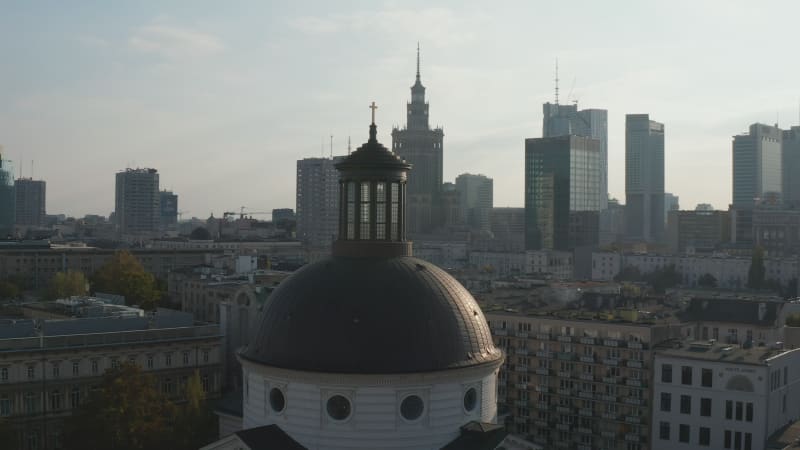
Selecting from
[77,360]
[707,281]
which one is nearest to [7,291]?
[77,360]

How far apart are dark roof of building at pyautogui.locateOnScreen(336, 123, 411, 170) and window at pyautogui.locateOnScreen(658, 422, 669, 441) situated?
32136mm

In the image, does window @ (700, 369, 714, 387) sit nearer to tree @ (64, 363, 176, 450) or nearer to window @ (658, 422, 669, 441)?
window @ (658, 422, 669, 441)

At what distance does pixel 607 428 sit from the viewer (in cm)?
6341

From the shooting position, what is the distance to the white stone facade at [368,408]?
3123 centimetres

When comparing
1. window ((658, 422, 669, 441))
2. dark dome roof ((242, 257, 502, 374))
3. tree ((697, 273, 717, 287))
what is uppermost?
dark dome roof ((242, 257, 502, 374))

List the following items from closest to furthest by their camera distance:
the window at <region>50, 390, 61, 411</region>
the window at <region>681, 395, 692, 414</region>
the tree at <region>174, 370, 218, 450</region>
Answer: the tree at <region>174, 370, 218, 450</region> → the window at <region>50, 390, 61, 411</region> → the window at <region>681, 395, 692, 414</region>

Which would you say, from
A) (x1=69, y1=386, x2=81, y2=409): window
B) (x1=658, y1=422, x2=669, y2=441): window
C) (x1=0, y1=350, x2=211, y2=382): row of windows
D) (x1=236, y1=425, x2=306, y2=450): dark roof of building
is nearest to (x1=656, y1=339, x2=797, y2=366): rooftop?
(x1=658, y1=422, x2=669, y2=441): window

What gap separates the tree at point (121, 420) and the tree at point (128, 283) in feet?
195

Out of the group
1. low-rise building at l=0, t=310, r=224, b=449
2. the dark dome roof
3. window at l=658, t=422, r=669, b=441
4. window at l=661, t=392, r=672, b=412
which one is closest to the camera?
the dark dome roof

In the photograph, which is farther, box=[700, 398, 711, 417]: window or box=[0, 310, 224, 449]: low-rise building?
box=[700, 398, 711, 417]: window

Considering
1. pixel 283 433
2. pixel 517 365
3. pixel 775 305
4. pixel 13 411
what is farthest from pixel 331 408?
pixel 775 305

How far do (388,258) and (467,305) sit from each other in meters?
3.40

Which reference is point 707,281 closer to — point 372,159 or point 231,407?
point 231,407

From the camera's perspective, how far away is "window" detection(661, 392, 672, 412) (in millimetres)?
59406
